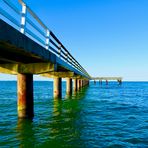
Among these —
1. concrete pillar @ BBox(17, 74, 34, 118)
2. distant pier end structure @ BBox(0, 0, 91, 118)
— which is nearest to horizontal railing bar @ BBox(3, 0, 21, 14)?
distant pier end structure @ BBox(0, 0, 91, 118)

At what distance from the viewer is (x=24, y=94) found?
15.8m

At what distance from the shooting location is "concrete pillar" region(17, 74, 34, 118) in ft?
51.9

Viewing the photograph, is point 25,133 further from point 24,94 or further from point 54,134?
point 24,94

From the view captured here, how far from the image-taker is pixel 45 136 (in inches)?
477

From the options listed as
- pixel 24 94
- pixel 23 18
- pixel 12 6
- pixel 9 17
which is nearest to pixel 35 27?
pixel 23 18

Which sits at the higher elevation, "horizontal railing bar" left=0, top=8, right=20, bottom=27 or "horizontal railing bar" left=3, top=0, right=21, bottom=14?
"horizontal railing bar" left=3, top=0, right=21, bottom=14

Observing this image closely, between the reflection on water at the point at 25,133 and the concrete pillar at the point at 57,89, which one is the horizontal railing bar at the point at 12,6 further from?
the concrete pillar at the point at 57,89

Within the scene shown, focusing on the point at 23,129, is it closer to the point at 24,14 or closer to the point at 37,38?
the point at 37,38

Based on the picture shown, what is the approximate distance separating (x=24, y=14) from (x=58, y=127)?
6.04m

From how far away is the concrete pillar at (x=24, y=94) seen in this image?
15.8 meters

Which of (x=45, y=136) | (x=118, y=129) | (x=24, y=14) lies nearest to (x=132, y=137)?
(x=118, y=129)

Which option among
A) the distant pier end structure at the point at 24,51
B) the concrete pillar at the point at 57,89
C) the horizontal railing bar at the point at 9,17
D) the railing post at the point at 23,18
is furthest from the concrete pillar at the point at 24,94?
the concrete pillar at the point at 57,89

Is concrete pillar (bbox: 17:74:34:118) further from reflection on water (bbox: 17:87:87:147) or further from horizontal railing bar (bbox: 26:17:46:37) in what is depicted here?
horizontal railing bar (bbox: 26:17:46:37)

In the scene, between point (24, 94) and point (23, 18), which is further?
point (24, 94)
